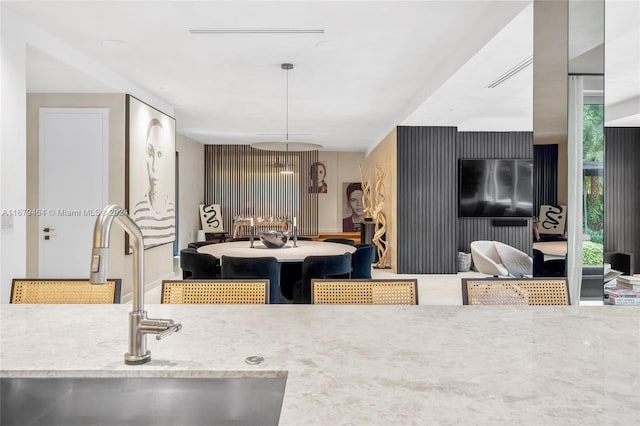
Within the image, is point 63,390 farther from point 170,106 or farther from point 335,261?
point 170,106

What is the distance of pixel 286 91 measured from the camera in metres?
5.93

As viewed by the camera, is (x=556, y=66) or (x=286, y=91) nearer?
(x=556, y=66)

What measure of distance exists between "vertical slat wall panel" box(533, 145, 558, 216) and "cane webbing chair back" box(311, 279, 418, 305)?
130 cm

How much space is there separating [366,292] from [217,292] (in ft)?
2.17

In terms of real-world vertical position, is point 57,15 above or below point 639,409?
above

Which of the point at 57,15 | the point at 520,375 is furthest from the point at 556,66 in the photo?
the point at 57,15

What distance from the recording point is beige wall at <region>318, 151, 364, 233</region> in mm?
12508

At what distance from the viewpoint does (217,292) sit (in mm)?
2043

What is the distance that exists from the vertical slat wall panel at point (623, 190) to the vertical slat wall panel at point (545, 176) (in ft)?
18.8

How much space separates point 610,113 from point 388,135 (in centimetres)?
350

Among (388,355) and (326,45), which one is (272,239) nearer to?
(326,45)

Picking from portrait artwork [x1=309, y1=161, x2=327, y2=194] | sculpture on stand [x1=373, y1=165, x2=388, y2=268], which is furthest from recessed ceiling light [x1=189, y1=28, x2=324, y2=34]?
portrait artwork [x1=309, y1=161, x2=327, y2=194]

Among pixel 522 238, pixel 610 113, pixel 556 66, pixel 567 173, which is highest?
pixel 610 113

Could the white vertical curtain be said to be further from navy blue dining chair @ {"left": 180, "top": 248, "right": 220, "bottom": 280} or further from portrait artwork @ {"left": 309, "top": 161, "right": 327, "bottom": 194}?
portrait artwork @ {"left": 309, "top": 161, "right": 327, "bottom": 194}
